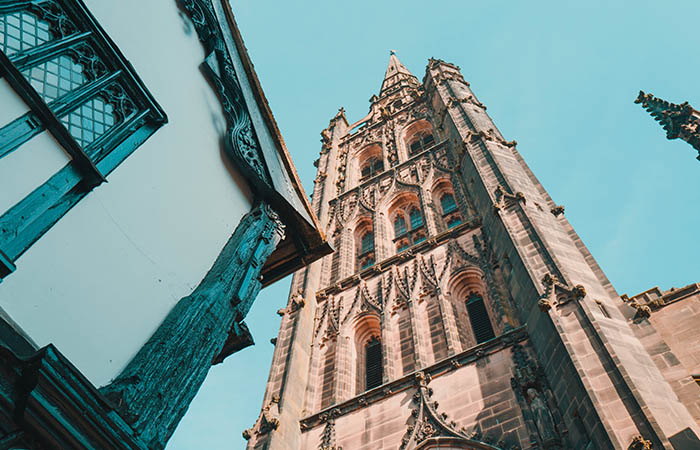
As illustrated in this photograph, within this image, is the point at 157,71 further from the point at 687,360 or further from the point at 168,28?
the point at 687,360

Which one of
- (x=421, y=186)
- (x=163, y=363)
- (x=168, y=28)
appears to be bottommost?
(x=163, y=363)

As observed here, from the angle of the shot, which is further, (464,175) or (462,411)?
(464,175)

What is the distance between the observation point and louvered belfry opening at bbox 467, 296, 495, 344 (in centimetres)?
1343

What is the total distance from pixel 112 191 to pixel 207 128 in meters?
2.58

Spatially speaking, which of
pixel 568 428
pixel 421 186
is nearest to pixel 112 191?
pixel 568 428

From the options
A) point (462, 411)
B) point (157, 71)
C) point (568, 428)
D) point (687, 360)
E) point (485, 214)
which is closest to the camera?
point (157, 71)

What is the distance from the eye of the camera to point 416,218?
21.6 meters

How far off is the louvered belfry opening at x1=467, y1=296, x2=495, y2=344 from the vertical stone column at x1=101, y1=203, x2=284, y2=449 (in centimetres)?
790

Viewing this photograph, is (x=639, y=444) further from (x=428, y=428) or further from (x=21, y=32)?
(x=21, y=32)

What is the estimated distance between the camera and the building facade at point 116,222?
3.38 meters

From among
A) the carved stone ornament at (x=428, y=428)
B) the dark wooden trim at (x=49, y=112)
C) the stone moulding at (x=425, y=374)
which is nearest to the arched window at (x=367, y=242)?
the stone moulding at (x=425, y=374)

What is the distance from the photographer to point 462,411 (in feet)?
36.2

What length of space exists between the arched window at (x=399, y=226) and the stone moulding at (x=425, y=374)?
28.3 feet

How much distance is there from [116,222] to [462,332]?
10543 mm
